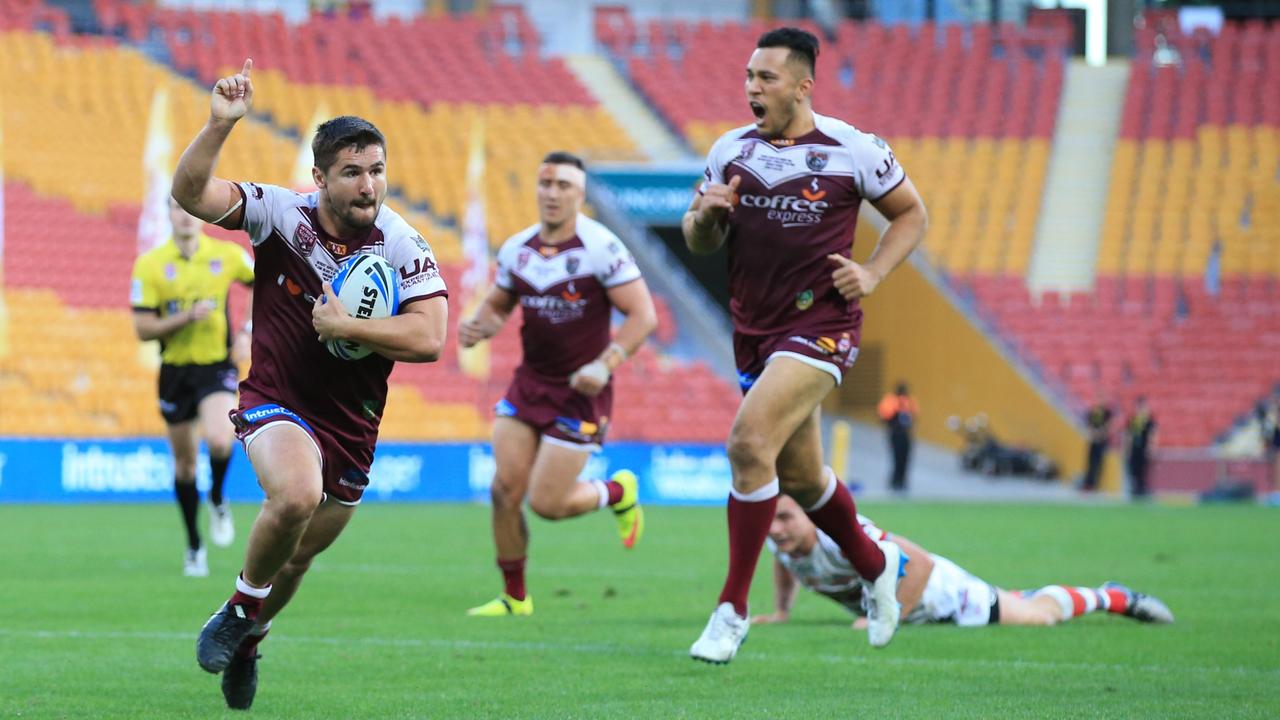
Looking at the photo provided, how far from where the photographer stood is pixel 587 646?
8.20m

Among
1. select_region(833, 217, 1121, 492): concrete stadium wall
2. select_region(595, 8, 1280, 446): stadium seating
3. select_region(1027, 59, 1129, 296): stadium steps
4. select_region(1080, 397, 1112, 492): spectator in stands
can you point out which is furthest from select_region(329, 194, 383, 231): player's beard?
select_region(1027, 59, 1129, 296): stadium steps

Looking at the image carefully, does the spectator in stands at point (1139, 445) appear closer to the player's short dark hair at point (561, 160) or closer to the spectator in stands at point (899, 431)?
the spectator in stands at point (899, 431)

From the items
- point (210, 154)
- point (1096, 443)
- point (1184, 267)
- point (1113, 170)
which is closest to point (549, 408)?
point (210, 154)

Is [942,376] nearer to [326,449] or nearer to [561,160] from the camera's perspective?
[561,160]

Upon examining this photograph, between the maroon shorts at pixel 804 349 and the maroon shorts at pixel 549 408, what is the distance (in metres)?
2.93

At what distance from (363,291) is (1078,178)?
99.1 ft

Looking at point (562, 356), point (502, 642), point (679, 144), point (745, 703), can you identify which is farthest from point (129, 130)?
point (745, 703)

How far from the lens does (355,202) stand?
6047mm

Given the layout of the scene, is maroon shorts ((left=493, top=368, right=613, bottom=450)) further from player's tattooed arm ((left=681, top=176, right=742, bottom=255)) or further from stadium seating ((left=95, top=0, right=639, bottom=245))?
stadium seating ((left=95, top=0, right=639, bottom=245))

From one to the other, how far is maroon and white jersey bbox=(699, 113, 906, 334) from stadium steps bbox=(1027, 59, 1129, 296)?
25361 mm

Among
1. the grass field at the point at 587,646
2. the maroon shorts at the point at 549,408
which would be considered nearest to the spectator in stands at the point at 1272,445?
the grass field at the point at 587,646

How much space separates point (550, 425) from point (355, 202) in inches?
179

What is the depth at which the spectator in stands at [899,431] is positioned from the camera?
89.9 feet

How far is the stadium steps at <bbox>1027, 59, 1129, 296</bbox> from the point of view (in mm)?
32719
